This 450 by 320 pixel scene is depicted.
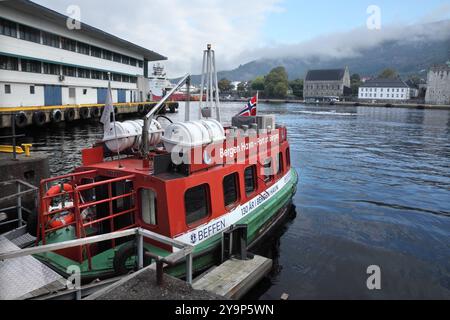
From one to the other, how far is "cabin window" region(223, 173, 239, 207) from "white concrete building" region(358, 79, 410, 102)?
14465 cm

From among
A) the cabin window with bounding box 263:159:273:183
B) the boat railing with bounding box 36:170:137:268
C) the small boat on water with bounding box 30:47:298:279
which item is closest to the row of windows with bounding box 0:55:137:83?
the small boat on water with bounding box 30:47:298:279

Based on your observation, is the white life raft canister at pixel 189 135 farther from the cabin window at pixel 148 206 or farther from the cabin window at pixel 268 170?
the cabin window at pixel 268 170

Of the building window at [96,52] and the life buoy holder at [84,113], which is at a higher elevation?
the building window at [96,52]

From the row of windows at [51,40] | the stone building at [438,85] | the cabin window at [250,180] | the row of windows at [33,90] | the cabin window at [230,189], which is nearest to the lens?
the cabin window at [230,189]

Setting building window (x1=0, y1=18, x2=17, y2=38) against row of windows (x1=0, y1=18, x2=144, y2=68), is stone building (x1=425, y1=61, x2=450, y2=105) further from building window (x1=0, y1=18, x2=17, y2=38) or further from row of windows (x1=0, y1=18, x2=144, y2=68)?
building window (x1=0, y1=18, x2=17, y2=38)

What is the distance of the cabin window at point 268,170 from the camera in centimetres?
1104

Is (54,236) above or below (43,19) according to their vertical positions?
below

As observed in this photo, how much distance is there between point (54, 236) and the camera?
8.11 m

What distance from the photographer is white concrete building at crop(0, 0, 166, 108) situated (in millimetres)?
34125

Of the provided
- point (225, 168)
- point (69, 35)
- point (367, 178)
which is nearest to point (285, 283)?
point (225, 168)

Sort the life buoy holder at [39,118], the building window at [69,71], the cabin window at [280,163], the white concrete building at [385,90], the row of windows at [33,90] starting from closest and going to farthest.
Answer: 1. the cabin window at [280,163]
2. the life buoy holder at [39,118]
3. the row of windows at [33,90]
4. the building window at [69,71]
5. the white concrete building at [385,90]

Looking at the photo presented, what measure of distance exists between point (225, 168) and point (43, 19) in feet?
128

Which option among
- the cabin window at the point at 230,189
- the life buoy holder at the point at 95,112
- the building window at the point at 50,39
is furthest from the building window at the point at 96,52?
the cabin window at the point at 230,189
